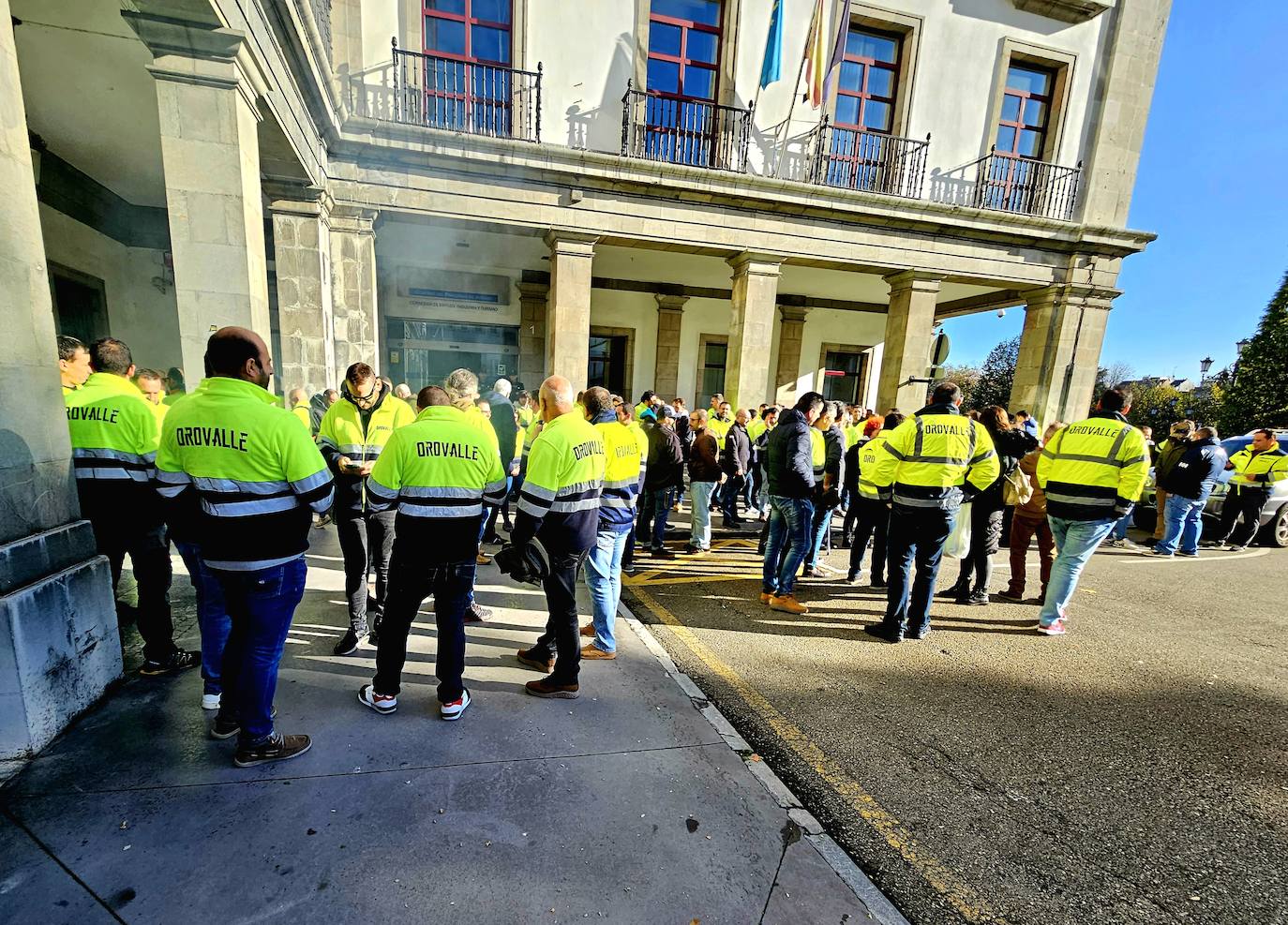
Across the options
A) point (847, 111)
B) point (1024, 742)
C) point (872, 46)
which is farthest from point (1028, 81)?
point (1024, 742)

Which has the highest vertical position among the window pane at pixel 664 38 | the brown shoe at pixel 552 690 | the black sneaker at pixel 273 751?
the window pane at pixel 664 38

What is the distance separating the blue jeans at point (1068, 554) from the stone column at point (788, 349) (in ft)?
39.1

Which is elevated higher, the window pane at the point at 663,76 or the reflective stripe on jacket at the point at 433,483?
the window pane at the point at 663,76

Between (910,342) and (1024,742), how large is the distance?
11027 mm

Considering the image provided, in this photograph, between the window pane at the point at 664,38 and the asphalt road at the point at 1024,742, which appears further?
the window pane at the point at 664,38

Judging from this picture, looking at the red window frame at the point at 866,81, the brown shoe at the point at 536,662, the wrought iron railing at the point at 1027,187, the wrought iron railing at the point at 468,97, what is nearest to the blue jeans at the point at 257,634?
the brown shoe at the point at 536,662

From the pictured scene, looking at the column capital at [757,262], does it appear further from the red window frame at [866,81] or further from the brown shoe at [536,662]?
the brown shoe at [536,662]

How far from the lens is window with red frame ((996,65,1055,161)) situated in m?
13.2

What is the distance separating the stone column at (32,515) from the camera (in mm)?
2375

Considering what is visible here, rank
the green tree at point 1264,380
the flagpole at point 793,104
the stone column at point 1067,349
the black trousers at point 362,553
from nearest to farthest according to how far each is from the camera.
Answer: the black trousers at point 362,553 < the flagpole at point 793,104 < the stone column at point 1067,349 < the green tree at point 1264,380

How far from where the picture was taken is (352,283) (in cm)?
915

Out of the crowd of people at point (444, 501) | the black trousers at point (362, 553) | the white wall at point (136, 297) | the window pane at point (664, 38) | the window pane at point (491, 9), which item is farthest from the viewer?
the window pane at point (664, 38)

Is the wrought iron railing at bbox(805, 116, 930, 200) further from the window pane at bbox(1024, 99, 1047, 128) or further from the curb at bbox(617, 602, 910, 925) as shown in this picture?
the curb at bbox(617, 602, 910, 925)

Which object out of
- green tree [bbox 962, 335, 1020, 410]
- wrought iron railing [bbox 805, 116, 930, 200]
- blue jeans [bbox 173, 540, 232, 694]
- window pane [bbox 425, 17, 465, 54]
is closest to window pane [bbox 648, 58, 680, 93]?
wrought iron railing [bbox 805, 116, 930, 200]
